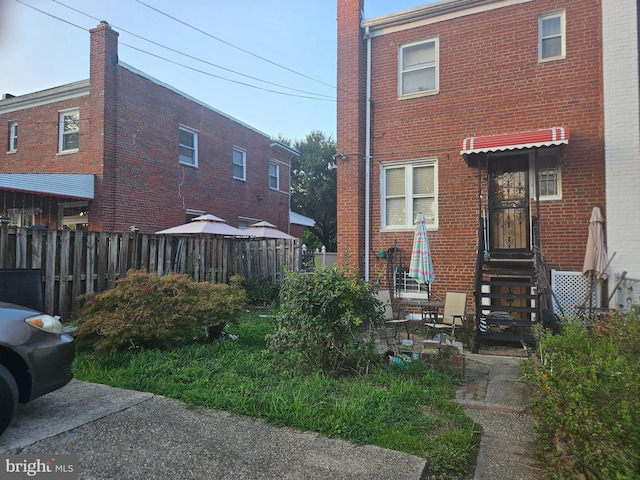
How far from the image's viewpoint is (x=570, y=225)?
805 cm

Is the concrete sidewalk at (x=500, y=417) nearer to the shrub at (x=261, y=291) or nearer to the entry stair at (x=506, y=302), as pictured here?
the entry stair at (x=506, y=302)

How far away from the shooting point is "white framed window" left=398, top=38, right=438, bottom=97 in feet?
31.0

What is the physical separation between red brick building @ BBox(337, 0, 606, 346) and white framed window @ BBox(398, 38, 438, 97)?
0.08ft

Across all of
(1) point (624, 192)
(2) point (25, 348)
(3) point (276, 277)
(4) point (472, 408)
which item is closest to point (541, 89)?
(1) point (624, 192)

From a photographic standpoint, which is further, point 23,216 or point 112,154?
point 23,216

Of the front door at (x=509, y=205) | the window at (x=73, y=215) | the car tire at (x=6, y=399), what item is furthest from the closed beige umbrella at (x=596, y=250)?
the window at (x=73, y=215)

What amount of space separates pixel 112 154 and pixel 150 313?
8.88m

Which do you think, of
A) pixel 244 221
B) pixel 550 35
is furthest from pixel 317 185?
pixel 550 35

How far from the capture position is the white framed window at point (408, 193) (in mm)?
9328

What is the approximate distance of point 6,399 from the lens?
312 cm

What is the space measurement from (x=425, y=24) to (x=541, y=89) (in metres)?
2.96

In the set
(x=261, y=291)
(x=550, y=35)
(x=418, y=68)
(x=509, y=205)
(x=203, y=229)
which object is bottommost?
(x=261, y=291)

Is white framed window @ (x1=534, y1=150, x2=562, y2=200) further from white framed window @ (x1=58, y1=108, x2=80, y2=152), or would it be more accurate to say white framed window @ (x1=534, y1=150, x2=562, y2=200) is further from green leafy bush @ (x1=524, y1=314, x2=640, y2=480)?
white framed window @ (x1=58, y1=108, x2=80, y2=152)

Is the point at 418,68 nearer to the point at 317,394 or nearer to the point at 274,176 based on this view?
the point at 317,394
